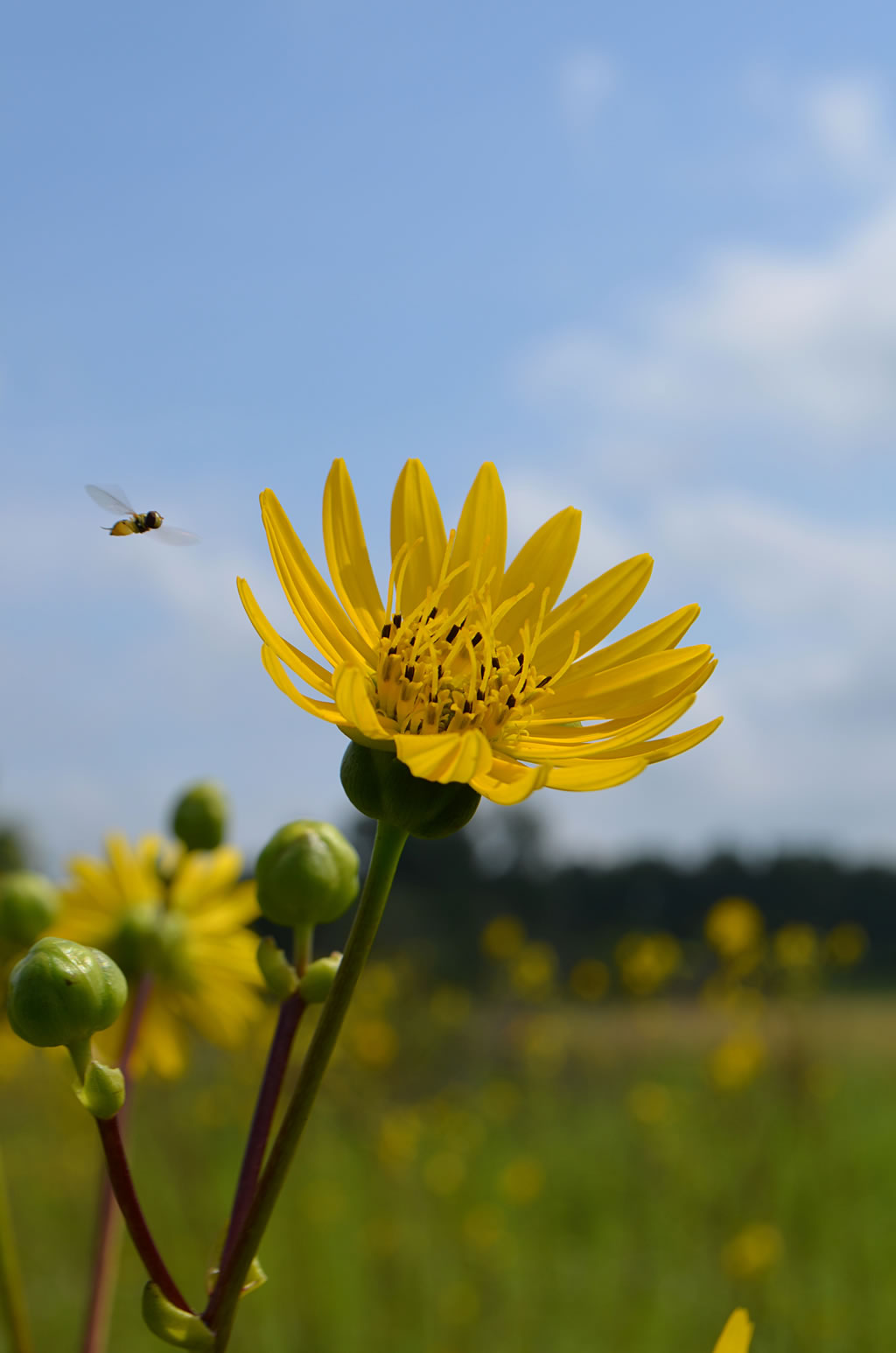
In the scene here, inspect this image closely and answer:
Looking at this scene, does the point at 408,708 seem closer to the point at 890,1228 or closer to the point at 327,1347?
the point at 327,1347

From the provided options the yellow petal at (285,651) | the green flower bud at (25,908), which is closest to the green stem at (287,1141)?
the yellow petal at (285,651)

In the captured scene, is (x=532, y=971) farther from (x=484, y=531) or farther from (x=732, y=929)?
(x=484, y=531)

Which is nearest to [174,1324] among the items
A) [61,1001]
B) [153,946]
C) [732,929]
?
[61,1001]

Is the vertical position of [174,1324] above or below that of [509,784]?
below

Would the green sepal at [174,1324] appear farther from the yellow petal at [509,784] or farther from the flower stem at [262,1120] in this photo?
the yellow petal at [509,784]

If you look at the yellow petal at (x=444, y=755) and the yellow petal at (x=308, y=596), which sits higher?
the yellow petal at (x=308, y=596)

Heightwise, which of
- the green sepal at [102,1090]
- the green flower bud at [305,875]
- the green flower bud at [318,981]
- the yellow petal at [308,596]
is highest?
the yellow petal at [308,596]

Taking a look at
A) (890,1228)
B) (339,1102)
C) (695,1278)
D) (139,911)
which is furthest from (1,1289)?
(890,1228)
